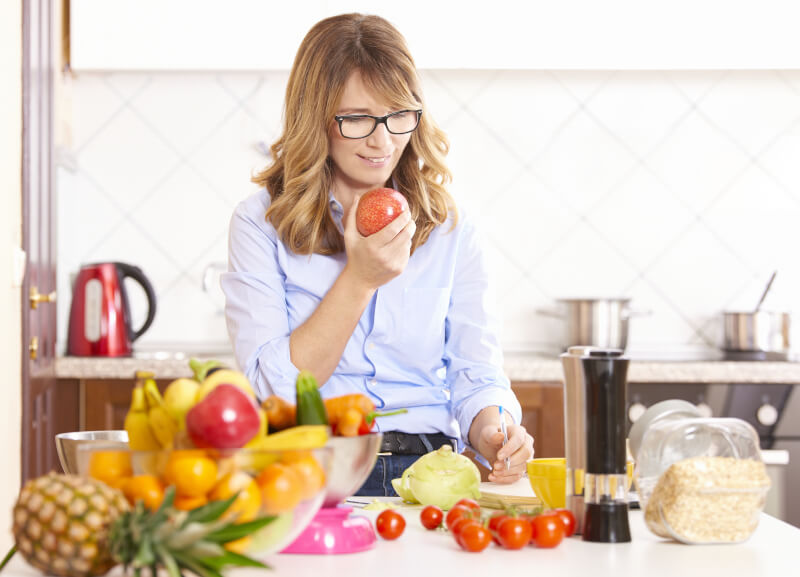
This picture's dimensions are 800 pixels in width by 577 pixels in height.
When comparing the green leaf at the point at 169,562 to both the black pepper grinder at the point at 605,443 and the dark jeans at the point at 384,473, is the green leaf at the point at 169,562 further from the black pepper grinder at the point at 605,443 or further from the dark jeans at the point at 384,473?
the dark jeans at the point at 384,473

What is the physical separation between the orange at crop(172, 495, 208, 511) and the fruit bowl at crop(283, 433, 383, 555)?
0.15m

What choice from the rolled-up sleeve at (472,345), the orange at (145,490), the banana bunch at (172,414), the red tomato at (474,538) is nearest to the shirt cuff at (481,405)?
the rolled-up sleeve at (472,345)

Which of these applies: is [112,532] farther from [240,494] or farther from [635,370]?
[635,370]

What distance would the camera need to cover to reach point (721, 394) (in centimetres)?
273

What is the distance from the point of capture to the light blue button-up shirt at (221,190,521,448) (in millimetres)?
1711

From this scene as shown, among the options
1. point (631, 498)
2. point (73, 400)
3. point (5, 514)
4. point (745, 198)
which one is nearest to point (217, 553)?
point (631, 498)

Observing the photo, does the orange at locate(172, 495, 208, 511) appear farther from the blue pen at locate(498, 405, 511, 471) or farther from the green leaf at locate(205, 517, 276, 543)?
the blue pen at locate(498, 405, 511, 471)

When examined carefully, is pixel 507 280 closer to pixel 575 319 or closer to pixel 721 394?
pixel 575 319

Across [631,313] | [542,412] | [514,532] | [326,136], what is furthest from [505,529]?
[631,313]

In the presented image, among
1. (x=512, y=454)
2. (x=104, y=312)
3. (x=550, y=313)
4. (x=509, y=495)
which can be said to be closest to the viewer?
(x=509, y=495)

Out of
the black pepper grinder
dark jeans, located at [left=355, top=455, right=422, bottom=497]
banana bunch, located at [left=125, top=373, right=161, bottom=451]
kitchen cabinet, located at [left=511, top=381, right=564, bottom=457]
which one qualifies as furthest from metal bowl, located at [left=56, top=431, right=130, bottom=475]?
kitchen cabinet, located at [left=511, top=381, right=564, bottom=457]

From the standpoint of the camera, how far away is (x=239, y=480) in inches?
32.9

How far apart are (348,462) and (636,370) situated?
1900 mm

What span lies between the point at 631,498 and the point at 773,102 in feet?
7.64
